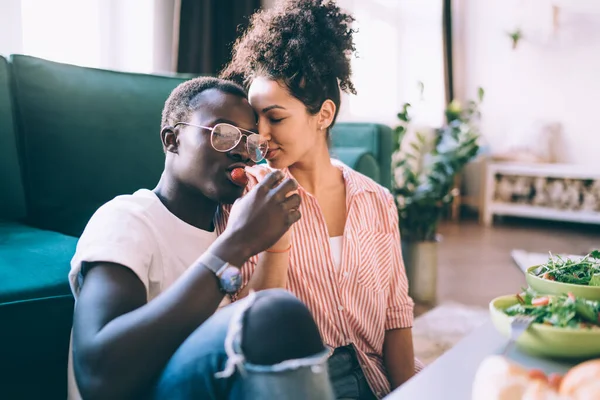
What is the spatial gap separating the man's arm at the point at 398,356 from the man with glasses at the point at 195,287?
36cm

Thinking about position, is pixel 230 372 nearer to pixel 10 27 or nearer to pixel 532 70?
pixel 10 27

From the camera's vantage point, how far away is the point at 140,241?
0.81 meters

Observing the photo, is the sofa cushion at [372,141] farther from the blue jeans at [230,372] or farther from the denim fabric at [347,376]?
the blue jeans at [230,372]

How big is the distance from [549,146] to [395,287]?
4.10 meters

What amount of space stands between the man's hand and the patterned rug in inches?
51.6

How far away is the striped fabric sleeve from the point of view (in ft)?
3.91

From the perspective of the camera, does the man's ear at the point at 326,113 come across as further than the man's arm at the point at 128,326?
Yes

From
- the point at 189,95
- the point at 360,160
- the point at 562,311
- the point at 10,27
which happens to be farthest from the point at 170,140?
the point at 10,27

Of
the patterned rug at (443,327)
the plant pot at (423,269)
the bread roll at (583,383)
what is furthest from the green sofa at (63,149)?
the plant pot at (423,269)

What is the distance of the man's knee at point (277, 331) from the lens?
63cm

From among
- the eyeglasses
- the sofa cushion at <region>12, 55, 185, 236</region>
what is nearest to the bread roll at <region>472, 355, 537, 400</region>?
the eyeglasses

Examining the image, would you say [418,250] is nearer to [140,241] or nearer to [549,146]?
[140,241]

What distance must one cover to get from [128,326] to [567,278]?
73 centimetres

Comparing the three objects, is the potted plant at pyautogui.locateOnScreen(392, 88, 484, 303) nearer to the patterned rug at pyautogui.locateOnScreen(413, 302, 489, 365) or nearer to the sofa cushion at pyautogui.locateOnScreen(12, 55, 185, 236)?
the patterned rug at pyautogui.locateOnScreen(413, 302, 489, 365)
